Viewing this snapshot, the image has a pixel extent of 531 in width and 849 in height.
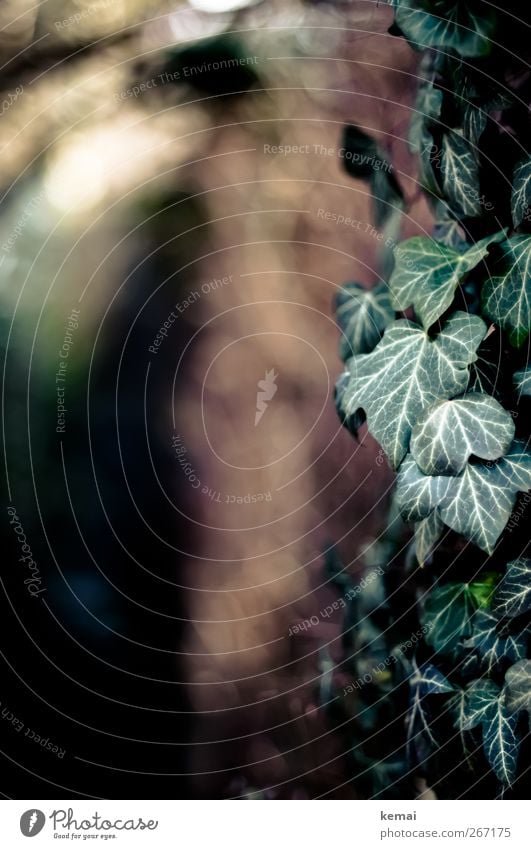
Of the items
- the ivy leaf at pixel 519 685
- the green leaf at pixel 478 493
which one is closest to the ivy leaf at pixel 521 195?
the green leaf at pixel 478 493

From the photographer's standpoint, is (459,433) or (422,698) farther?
(422,698)

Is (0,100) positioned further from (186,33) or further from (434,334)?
(434,334)

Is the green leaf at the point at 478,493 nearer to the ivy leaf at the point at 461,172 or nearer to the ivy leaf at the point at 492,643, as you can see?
the ivy leaf at the point at 492,643

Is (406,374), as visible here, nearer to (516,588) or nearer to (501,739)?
(516,588)

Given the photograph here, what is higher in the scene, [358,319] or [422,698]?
[358,319]

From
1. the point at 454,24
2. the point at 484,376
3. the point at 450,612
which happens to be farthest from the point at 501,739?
the point at 454,24

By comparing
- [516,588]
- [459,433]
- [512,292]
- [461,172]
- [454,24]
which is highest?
[454,24]

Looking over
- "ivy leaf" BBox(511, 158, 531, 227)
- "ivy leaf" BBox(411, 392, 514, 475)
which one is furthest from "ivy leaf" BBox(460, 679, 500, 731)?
"ivy leaf" BBox(511, 158, 531, 227)
